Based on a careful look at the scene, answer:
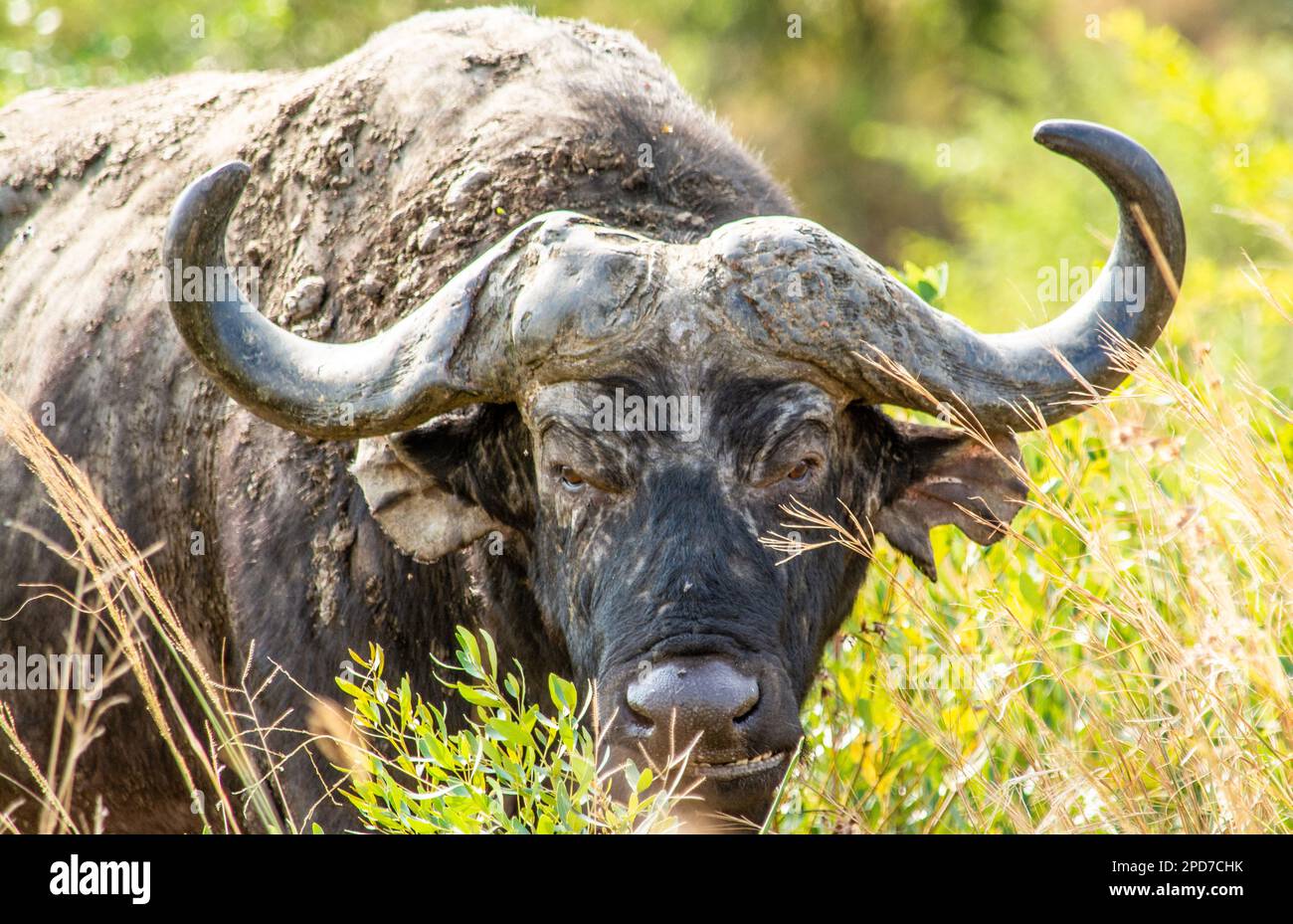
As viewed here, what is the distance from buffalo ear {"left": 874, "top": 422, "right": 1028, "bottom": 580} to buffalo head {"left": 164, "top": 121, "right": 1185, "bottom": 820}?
1.03 ft

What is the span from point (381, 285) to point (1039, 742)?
8.36 ft

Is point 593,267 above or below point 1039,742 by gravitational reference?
above

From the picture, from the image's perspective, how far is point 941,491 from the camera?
5.01 meters

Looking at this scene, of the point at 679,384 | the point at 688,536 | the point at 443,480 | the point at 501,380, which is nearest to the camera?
the point at 688,536

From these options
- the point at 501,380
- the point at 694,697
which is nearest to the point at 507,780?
the point at 694,697

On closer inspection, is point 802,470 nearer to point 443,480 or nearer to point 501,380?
point 501,380

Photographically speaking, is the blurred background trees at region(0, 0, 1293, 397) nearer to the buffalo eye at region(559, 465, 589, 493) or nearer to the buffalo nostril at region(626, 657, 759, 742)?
the buffalo eye at region(559, 465, 589, 493)

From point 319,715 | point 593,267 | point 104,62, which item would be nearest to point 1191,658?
point 593,267

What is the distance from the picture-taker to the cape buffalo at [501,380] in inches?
168

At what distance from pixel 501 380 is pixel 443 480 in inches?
18.3

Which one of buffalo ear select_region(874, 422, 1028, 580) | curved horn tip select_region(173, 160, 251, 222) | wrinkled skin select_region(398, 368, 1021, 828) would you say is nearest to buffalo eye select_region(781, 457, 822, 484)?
wrinkled skin select_region(398, 368, 1021, 828)

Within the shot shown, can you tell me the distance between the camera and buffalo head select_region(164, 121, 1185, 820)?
164 inches

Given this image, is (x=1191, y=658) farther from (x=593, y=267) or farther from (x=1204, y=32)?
(x=1204, y=32)

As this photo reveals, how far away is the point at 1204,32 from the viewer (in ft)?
70.0
